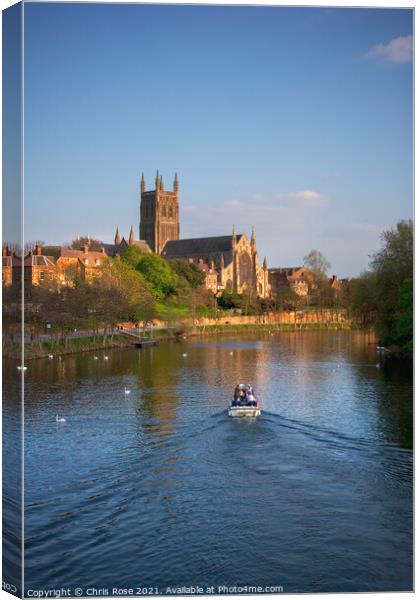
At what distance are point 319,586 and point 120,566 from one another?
291cm

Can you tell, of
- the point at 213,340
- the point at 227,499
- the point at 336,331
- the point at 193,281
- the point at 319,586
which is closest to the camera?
the point at 319,586

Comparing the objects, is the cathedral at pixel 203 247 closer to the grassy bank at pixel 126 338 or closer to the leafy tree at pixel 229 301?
the leafy tree at pixel 229 301

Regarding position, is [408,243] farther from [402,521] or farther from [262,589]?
A: [262,589]

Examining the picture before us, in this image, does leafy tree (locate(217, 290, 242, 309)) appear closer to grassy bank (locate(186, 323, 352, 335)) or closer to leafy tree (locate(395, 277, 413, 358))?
grassy bank (locate(186, 323, 352, 335))

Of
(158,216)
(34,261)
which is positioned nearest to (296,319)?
(158,216)

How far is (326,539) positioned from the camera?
10.5 meters

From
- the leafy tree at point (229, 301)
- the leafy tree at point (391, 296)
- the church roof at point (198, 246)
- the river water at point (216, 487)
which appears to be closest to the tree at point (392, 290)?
the leafy tree at point (391, 296)

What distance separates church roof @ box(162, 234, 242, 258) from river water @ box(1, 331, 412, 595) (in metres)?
75.9

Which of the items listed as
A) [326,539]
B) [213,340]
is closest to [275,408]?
[326,539]

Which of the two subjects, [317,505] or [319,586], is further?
[317,505]

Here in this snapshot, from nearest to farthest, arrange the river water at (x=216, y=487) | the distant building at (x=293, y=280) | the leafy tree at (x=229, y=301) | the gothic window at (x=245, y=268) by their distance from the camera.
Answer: the river water at (x=216, y=487) < the leafy tree at (x=229, y=301) < the distant building at (x=293, y=280) < the gothic window at (x=245, y=268)

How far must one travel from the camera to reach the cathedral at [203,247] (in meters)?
96.3

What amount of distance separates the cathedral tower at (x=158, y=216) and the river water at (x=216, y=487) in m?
81.4

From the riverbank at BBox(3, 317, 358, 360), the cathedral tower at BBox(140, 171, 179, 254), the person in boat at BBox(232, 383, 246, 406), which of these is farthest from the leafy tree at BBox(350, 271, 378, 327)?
the cathedral tower at BBox(140, 171, 179, 254)
